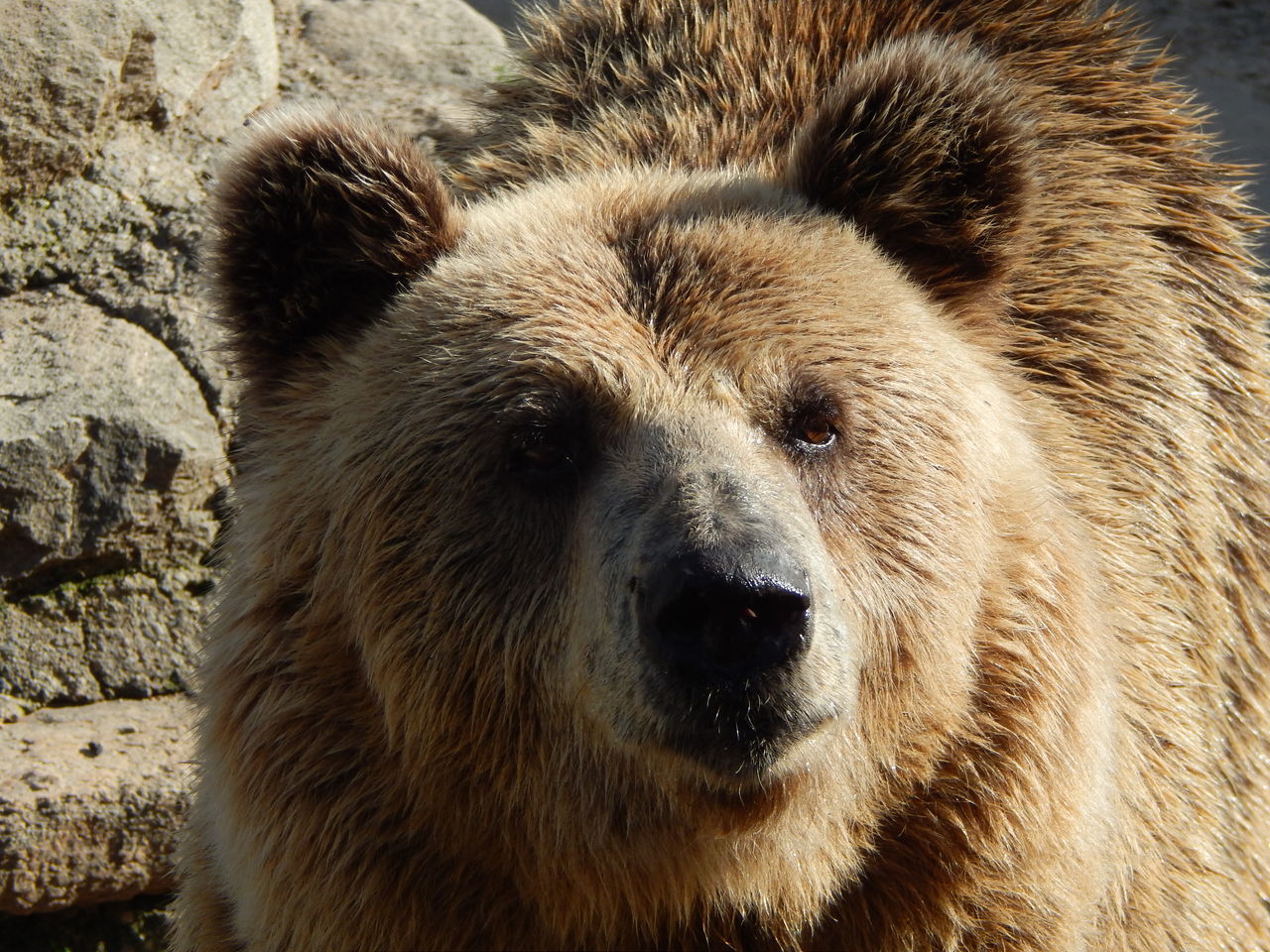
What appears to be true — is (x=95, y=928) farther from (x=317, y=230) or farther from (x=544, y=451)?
(x=544, y=451)

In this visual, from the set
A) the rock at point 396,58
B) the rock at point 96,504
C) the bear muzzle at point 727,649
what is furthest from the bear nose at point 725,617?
the rock at point 396,58

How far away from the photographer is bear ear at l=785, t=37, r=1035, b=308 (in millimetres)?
3619

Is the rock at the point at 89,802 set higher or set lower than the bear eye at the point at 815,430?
lower

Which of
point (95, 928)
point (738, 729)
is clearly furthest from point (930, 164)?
point (95, 928)

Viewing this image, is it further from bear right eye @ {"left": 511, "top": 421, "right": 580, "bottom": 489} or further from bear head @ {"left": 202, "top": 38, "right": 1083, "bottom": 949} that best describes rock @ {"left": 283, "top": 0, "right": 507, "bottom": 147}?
bear right eye @ {"left": 511, "top": 421, "right": 580, "bottom": 489}

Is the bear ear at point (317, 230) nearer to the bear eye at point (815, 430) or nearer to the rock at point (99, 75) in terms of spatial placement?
the bear eye at point (815, 430)

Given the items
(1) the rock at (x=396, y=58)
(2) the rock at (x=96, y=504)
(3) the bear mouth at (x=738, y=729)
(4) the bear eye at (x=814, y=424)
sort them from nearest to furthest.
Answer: (3) the bear mouth at (x=738, y=729)
(4) the bear eye at (x=814, y=424)
(2) the rock at (x=96, y=504)
(1) the rock at (x=396, y=58)

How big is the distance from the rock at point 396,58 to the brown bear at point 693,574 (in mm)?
3226

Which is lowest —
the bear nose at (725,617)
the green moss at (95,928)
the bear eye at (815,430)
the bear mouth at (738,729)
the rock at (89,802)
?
the green moss at (95,928)

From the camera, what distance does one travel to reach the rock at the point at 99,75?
5.69m

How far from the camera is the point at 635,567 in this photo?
2.93 m

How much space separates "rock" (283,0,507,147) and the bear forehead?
10.5 ft

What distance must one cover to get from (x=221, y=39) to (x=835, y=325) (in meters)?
A: 4.22

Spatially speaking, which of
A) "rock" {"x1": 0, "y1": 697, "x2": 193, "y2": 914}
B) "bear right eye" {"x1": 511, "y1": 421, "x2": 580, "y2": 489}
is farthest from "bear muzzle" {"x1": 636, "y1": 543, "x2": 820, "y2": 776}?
"rock" {"x1": 0, "y1": 697, "x2": 193, "y2": 914}
